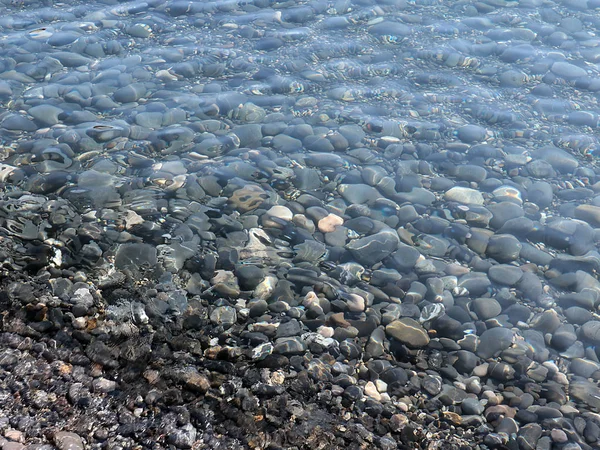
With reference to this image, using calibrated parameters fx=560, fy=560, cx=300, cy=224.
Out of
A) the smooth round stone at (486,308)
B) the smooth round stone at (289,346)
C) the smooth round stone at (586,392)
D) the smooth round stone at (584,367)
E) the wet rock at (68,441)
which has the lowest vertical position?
the smooth round stone at (584,367)

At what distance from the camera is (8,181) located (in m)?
3.84

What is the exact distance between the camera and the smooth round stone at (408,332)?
3070 mm

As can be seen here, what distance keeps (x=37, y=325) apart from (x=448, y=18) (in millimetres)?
5532

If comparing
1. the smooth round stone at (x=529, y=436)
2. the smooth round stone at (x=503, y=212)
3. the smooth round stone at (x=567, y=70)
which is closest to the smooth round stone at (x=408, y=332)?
the smooth round stone at (x=529, y=436)

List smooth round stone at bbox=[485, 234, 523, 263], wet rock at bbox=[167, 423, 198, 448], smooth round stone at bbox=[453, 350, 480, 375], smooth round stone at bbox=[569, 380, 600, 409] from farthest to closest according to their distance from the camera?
smooth round stone at bbox=[485, 234, 523, 263], smooth round stone at bbox=[453, 350, 480, 375], smooth round stone at bbox=[569, 380, 600, 409], wet rock at bbox=[167, 423, 198, 448]

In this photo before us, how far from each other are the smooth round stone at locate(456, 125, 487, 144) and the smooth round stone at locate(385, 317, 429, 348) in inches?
84.0

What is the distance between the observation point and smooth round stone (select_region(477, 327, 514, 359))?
3.07m

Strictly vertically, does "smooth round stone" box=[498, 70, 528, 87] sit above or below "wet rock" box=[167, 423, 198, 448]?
above

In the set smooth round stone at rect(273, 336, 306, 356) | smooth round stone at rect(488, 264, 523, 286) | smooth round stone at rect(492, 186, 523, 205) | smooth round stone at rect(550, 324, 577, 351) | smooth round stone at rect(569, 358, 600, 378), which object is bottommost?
smooth round stone at rect(569, 358, 600, 378)

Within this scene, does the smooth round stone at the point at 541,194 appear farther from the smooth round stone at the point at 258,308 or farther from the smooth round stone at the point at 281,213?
the smooth round stone at the point at 258,308

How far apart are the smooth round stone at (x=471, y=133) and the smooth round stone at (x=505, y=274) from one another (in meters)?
1.45

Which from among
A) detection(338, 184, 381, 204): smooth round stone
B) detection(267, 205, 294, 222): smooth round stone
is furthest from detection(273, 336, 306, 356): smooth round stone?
detection(338, 184, 381, 204): smooth round stone

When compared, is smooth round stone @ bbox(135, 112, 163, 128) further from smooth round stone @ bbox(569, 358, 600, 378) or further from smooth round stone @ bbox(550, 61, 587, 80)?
smooth round stone @ bbox(550, 61, 587, 80)

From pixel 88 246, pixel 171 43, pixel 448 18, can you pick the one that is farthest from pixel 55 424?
pixel 448 18
